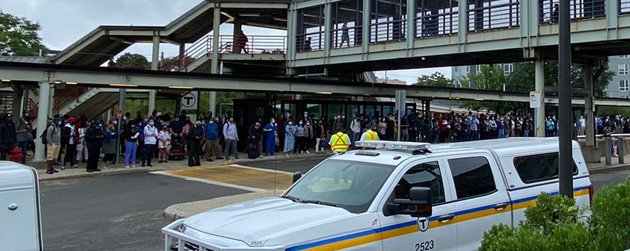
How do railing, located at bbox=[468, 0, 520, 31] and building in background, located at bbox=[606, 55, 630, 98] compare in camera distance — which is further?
building in background, located at bbox=[606, 55, 630, 98]

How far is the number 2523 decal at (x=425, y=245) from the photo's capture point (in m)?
4.83

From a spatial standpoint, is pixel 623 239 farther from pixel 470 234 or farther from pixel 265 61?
pixel 265 61

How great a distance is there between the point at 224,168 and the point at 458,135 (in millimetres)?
14394

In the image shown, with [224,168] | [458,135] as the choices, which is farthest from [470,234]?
[458,135]

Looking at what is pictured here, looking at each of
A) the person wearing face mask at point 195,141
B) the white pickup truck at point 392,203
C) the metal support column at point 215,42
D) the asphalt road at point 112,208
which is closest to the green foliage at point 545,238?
the white pickup truck at point 392,203

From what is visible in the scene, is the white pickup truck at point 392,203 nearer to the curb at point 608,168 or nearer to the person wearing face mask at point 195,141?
the person wearing face mask at point 195,141

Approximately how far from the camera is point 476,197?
18.0ft

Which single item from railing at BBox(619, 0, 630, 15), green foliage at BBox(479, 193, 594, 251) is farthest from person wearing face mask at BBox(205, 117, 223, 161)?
green foliage at BBox(479, 193, 594, 251)

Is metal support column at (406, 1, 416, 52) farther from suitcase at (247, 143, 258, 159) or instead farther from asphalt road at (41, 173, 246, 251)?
asphalt road at (41, 173, 246, 251)

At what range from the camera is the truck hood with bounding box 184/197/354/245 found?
13.4 ft

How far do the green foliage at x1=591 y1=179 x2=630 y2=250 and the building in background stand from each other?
93.5 metres

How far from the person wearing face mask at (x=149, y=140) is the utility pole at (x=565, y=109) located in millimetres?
13661

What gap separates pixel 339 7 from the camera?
26719mm

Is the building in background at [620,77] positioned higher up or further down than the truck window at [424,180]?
higher up
